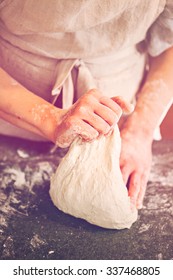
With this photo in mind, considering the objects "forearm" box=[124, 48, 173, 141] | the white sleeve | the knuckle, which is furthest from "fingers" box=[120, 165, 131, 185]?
the white sleeve

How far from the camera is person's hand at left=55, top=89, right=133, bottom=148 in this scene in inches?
33.0

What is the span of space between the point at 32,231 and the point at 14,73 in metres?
0.41

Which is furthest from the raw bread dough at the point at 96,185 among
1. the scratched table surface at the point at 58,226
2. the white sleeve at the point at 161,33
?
the white sleeve at the point at 161,33

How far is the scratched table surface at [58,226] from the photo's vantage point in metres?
0.86

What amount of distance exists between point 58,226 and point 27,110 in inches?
10.8

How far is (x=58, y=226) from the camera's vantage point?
0.92 m

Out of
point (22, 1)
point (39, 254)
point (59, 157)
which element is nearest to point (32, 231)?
point (39, 254)

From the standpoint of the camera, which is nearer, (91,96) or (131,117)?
(91,96)

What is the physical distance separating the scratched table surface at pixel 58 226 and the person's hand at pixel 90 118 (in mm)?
196

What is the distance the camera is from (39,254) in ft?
2.78

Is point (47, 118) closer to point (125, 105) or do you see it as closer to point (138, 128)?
point (125, 105)

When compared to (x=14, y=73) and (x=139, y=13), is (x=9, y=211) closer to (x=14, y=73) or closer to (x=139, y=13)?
(x=14, y=73)

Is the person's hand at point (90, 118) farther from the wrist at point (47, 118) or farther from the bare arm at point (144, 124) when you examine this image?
the bare arm at point (144, 124)

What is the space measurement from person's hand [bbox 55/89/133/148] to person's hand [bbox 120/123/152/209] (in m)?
0.16
